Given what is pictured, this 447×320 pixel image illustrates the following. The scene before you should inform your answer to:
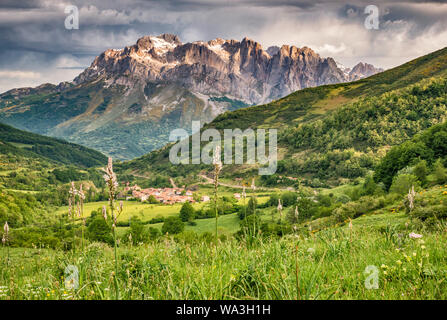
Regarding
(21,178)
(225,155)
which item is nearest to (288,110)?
(225,155)

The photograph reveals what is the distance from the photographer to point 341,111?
4953 inches

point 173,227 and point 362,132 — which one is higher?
point 362,132

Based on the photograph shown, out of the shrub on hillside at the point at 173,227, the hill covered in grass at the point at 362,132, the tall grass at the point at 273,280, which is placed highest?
the hill covered in grass at the point at 362,132

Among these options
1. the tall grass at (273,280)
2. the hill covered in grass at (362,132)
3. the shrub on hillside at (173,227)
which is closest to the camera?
the tall grass at (273,280)

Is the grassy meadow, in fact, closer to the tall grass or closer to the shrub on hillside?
the tall grass

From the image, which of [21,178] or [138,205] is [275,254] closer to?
[138,205]

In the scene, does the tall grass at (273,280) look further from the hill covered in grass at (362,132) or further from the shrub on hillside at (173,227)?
the hill covered in grass at (362,132)

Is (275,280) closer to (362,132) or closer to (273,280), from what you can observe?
(273,280)

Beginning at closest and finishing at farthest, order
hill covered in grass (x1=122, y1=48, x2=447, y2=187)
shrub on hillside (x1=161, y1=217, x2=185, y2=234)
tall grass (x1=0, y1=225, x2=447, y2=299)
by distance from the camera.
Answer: tall grass (x1=0, y1=225, x2=447, y2=299)
shrub on hillside (x1=161, y1=217, x2=185, y2=234)
hill covered in grass (x1=122, y1=48, x2=447, y2=187)

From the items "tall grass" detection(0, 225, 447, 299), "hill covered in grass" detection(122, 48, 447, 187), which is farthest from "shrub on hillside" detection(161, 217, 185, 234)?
"tall grass" detection(0, 225, 447, 299)

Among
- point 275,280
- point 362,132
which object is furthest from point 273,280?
point 362,132

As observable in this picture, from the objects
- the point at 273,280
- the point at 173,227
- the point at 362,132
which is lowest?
the point at 173,227

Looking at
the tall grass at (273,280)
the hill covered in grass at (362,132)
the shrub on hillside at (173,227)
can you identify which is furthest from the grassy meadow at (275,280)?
the hill covered in grass at (362,132)

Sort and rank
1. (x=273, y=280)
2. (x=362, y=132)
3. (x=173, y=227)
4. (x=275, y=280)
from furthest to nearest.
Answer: (x=362, y=132)
(x=173, y=227)
(x=273, y=280)
(x=275, y=280)
